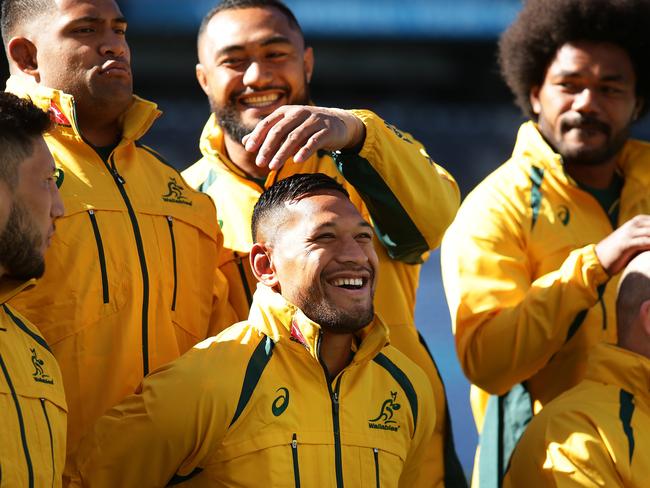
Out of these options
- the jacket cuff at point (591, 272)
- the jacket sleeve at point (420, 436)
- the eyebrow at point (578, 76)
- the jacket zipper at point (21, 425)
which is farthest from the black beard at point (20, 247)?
the eyebrow at point (578, 76)

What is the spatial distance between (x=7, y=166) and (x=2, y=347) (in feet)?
1.36

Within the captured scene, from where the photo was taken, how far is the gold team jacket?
10.3ft

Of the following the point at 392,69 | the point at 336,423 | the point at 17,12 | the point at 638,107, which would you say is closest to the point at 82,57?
the point at 17,12

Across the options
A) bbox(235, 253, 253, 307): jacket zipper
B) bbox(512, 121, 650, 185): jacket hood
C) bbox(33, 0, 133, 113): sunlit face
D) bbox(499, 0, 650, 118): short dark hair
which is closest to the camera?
bbox(33, 0, 133, 113): sunlit face

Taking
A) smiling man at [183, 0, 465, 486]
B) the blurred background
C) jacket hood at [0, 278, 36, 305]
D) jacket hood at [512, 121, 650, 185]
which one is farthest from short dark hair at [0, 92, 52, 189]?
the blurred background

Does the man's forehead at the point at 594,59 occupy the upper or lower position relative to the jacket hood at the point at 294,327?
upper

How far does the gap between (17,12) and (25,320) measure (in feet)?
3.32

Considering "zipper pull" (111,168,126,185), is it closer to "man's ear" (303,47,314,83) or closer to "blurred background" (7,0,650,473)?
"man's ear" (303,47,314,83)

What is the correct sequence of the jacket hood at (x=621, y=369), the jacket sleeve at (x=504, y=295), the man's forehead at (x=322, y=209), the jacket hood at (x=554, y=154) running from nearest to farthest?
the man's forehead at (x=322, y=209) < the jacket hood at (x=621, y=369) < the jacket sleeve at (x=504, y=295) < the jacket hood at (x=554, y=154)

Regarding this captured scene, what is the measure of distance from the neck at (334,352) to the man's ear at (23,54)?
1.12 meters

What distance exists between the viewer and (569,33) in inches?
184

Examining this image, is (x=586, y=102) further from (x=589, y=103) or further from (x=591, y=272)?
(x=591, y=272)

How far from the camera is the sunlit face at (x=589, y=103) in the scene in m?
4.45

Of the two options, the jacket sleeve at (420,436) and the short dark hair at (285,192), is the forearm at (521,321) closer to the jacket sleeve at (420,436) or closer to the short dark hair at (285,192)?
the jacket sleeve at (420,436)
